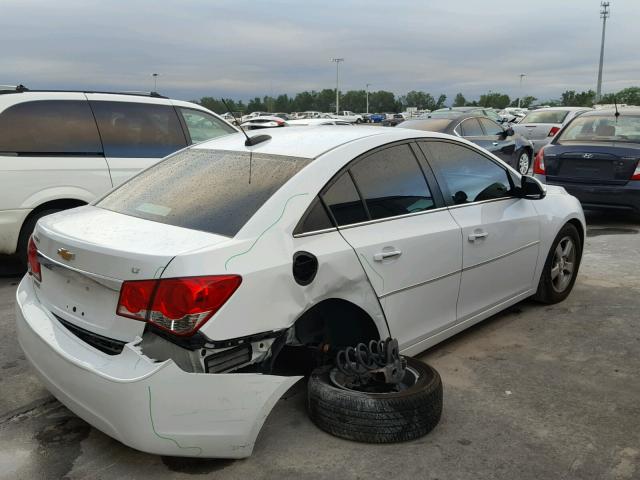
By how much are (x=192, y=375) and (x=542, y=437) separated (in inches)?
69.2

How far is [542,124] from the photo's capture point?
55.0 feet

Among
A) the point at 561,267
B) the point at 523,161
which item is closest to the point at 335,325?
the point at 561,267

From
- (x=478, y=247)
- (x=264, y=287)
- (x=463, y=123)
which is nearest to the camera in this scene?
(x=264, y=287)

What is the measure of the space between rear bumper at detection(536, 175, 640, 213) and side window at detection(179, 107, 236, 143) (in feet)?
15.3

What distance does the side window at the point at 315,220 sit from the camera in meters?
2.96

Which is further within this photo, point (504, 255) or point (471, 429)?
point (504, 255)

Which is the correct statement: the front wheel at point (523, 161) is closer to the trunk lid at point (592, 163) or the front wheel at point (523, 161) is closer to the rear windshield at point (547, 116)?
the rear windshield at point (547, 116)

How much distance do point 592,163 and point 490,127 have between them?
487 centimetres

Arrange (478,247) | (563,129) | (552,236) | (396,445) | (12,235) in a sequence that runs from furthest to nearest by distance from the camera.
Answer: (563,129)
(12,235)
(552,236)
(478,247)
(396,445)

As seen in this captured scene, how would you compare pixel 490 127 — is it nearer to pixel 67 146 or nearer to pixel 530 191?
pixel 530 191

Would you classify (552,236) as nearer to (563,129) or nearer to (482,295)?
(482,295)

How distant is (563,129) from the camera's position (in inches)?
361

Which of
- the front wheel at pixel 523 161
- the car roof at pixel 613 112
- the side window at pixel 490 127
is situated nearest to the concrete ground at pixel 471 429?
Result: the car roof at pixel 613 112

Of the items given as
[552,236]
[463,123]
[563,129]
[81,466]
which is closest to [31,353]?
[81,466]
